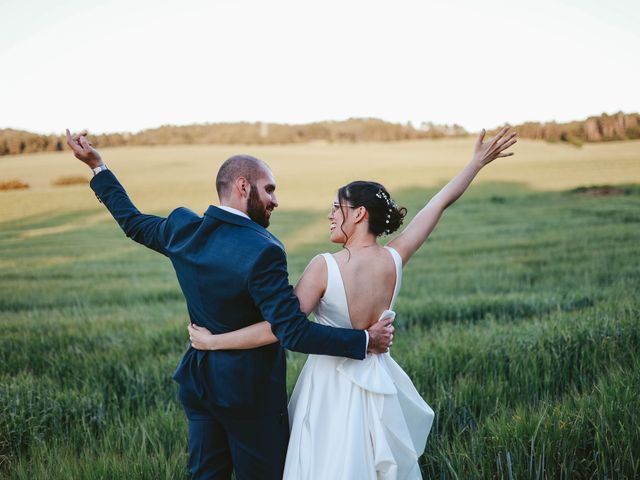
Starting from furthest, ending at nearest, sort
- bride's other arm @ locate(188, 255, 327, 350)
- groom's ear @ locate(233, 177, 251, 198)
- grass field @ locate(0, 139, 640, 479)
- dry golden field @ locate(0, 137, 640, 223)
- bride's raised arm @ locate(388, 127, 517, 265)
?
dry golden field @ locate(0, 137, 640, 223), grass field @ locate(0, 139, 640, 479), bride's raised arm @ locate(388, 127, 517, 265), groom's ear @ locate(233, 177, 251, 198), bride's other arm @ locate(188, 255, 327, 350)

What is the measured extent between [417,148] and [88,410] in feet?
44.5


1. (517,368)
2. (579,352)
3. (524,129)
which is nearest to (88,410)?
(517,368)

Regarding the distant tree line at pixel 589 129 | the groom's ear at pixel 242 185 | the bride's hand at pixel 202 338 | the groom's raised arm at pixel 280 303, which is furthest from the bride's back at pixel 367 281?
the distant tree line at pixel 589 129

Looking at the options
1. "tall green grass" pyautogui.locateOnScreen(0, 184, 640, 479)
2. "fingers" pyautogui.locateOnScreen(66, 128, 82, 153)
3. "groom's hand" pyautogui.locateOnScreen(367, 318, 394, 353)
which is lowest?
"tall green grass" pyautogui.locateOnScreen(0, 184, 640, 479)

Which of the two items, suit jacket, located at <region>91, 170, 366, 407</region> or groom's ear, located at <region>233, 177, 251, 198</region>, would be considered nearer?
suit jacket, located at <region>91, 170, 366, 407</region>

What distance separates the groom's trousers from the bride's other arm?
0.91 ft

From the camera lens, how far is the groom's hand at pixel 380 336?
230 centimetres

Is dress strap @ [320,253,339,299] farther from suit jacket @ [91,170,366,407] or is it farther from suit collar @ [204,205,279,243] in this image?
suit collar @ [204,205,279,243]

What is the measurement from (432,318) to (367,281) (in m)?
4.24

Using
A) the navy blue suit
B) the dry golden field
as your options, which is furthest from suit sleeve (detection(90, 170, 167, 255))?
the dry golden field

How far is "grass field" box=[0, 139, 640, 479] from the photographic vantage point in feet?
9.62

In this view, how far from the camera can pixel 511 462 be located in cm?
272

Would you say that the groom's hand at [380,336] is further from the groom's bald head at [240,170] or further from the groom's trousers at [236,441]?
the groom's bald head at [240,170]

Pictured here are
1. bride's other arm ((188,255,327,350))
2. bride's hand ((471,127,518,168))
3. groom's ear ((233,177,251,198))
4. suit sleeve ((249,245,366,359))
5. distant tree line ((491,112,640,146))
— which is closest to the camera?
suit sleeve ((249,245,366,359))
